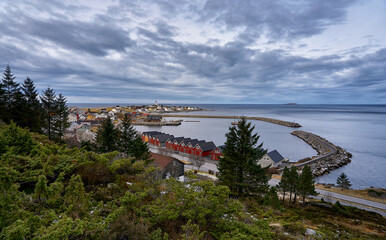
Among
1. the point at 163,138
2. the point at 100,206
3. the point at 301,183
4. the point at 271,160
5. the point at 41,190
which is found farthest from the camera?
the point at 163,138

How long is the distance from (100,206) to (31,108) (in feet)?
90.6

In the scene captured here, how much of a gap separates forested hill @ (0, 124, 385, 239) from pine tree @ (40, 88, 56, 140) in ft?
72.6

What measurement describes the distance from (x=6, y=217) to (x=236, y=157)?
16.4 meters

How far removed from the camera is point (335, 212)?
1888cm

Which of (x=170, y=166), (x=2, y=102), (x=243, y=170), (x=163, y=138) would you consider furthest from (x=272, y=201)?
(x=163, y=138)

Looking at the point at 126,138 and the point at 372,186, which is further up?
the point at 126,138

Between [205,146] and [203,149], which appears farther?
[205,146]

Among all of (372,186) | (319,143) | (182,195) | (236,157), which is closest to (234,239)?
(182,195)

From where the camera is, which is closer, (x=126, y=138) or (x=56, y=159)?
(x=56, y=159)

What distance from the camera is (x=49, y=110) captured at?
1083 inches

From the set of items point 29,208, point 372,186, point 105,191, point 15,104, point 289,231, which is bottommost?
point 372,186

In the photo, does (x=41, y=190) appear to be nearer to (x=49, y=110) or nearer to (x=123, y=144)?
(x=123, y=144)

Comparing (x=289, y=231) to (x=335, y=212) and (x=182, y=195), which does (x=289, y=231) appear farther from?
(x=335, y=212)

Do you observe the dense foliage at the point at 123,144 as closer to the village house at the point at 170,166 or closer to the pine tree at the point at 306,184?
the village house at the point at 170,166
